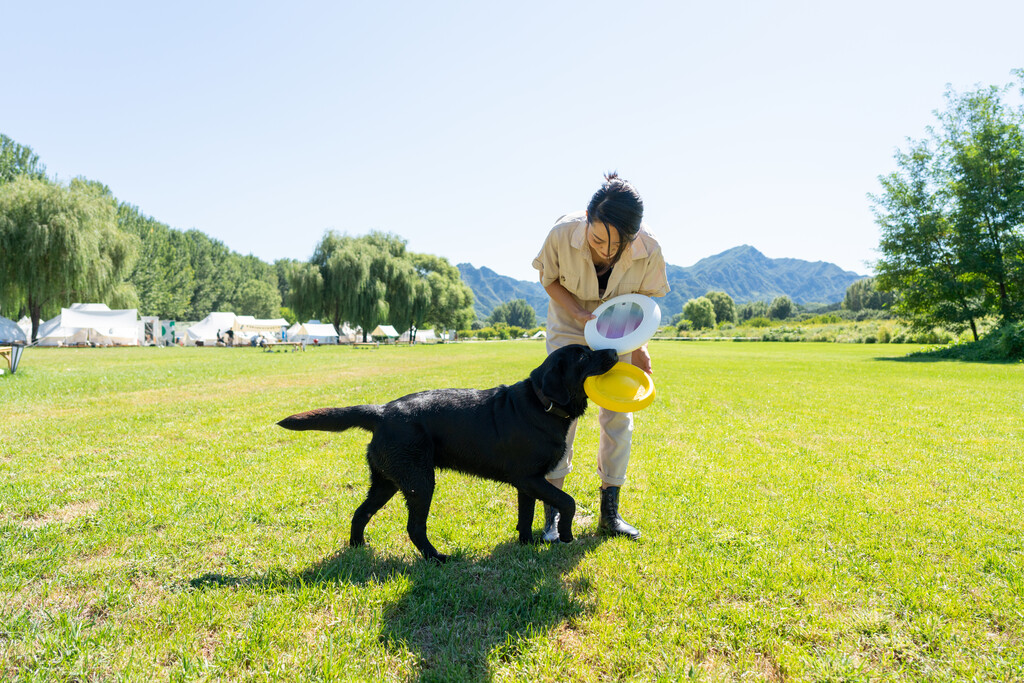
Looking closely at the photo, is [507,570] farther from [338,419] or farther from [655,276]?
[655,276]

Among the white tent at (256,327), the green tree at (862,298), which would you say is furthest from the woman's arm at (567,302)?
the green tree at (862,298)

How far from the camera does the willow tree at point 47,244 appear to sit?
26.9 metres

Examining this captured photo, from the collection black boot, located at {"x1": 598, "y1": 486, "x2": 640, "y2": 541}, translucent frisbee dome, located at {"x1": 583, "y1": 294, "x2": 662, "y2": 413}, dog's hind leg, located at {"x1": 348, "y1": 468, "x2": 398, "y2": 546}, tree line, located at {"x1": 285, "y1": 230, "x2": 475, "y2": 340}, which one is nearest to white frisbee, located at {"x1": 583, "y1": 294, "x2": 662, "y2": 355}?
translucent frisbee dome, located at {"x1": 583, "y1": 294, "x2": 662, "y2": 413}

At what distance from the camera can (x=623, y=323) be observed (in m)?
3.30

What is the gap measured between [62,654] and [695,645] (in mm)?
2625

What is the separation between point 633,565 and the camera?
2.81 m

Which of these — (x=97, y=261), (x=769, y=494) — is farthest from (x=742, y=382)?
(x=97, y=261)

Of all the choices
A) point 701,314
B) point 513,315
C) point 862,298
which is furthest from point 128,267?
point 513,315

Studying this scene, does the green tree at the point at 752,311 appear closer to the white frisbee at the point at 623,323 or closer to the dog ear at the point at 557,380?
the white frisbee at the point at 623,323

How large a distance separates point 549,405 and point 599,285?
99 cm

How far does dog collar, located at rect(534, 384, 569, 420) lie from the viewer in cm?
292

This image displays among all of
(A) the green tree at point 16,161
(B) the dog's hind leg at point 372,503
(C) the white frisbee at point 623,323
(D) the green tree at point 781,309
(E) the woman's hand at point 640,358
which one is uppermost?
(A) the green tree at point 16,161

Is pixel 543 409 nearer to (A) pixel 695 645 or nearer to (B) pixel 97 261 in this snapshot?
(A) pixel 695 645

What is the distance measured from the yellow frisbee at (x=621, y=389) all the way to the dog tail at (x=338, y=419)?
51.8 inches
